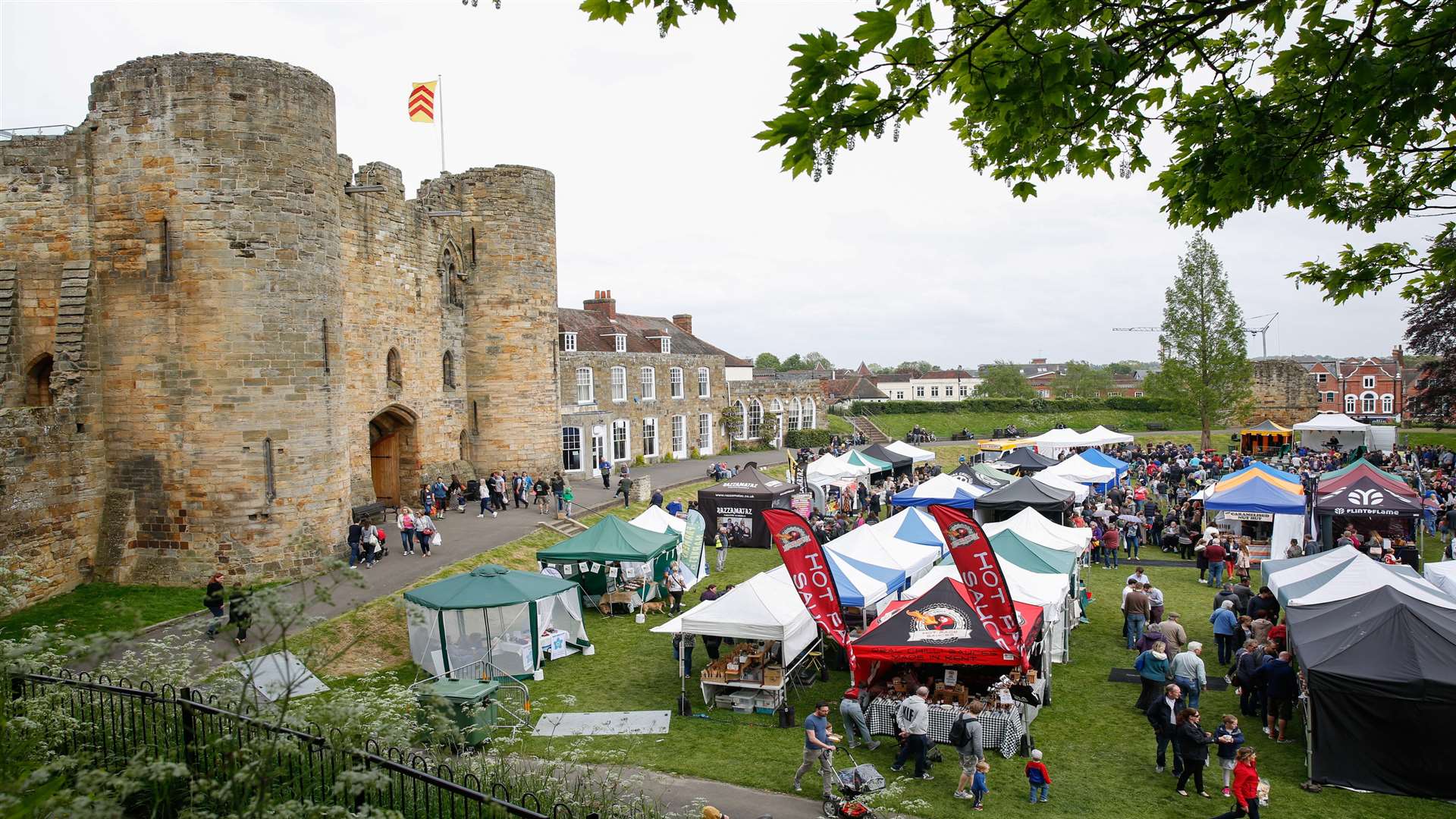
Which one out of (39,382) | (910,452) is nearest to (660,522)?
(39,382)

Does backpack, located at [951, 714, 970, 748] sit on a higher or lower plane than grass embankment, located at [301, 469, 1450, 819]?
higher

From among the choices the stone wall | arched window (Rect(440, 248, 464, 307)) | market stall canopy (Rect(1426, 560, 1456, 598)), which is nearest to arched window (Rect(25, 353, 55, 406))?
arched window (Rect(440, 248, 464, 307))

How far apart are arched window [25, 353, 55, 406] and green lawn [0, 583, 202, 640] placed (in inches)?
169

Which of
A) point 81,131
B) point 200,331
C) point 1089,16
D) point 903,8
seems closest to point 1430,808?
point 1089,16

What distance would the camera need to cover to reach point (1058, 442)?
3659 cm

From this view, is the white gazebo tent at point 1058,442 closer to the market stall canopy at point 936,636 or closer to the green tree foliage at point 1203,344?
the green tree foliage at point 1203,344

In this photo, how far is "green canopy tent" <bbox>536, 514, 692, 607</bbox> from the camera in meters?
17.2

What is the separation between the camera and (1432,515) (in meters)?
24.4

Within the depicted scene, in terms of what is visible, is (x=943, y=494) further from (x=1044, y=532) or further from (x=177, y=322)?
(x=177, y=322)

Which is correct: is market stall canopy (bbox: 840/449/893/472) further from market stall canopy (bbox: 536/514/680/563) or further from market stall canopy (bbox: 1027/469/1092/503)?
market stall canopy (bbox: 536/514/680/563)

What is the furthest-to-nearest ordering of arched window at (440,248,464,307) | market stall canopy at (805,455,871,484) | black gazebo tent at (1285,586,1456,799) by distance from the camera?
market stall canopy at (805,455,871,484), arched window at (440,248,464,307), black gazebo tent at (1285,586,1456,799)

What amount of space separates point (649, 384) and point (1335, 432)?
104ft

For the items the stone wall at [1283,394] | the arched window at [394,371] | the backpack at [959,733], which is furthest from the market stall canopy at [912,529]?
the stone wall at [1283,394]

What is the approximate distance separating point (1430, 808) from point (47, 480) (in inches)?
791
